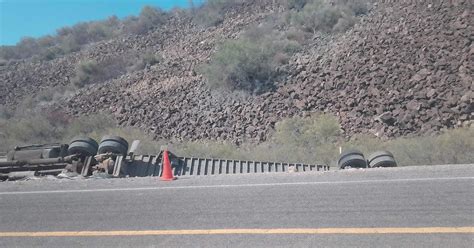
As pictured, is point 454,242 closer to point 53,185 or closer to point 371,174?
point 371,174

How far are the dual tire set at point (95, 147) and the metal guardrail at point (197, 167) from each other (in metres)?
0.45

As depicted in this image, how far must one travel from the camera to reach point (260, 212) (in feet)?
22.7

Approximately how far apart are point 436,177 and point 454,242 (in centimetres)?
337

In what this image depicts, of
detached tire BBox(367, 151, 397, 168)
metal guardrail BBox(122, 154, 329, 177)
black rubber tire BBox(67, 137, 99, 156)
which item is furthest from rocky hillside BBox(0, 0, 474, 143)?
black rubber tire BBox(67, 137, 99, 156)

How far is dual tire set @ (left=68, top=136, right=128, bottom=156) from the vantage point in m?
13.2

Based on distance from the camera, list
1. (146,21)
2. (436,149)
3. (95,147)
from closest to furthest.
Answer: (95,147)
(436,149)
(146,21)

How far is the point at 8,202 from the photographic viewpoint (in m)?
9.07

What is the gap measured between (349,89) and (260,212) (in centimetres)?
1981

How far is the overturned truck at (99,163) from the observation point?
12266mm

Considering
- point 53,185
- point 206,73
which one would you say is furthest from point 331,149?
point 206,73

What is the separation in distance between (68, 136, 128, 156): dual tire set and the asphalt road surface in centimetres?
336

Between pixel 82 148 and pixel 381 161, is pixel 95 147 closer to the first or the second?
pixel 82 148

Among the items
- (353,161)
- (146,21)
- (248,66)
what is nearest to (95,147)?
(353,161)

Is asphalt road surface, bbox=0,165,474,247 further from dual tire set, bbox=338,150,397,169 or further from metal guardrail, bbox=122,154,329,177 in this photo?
metal guardrail, bbox=122,154,329,177
